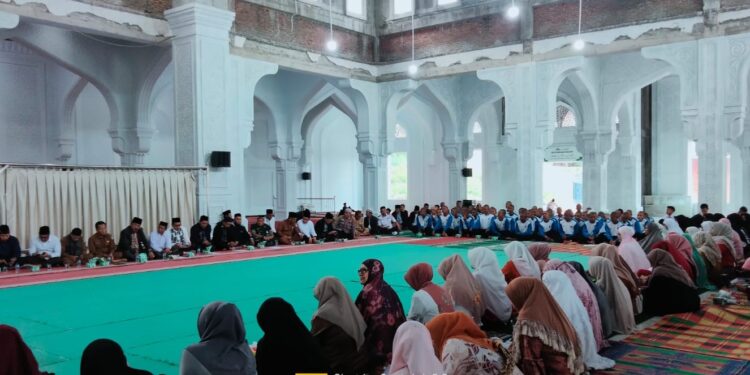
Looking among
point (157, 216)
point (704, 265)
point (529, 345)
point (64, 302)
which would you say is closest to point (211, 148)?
point (157, 216)

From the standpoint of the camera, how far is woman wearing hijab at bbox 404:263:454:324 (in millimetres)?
3354

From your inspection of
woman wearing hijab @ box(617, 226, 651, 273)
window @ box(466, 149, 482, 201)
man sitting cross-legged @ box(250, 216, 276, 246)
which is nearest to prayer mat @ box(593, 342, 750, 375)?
woman wearing hijab @ box(617, 226, 651, 273)

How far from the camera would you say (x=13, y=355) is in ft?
7.07

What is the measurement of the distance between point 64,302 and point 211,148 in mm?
4273

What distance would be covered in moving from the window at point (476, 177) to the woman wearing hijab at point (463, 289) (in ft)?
43.6

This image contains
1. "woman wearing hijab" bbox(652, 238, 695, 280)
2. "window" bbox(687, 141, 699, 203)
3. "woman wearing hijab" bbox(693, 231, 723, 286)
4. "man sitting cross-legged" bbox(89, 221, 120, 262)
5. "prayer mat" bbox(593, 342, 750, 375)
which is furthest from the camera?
"window" bbox(687, 141, 699, 203)

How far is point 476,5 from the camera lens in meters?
11.3

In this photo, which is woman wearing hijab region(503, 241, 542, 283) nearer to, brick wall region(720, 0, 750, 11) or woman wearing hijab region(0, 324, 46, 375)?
woman wearing hijab region(0, 324, 46, 375)

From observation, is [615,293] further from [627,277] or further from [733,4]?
[733,4]

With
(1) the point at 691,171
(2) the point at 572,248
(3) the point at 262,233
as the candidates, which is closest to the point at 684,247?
(2) the point at 572,248

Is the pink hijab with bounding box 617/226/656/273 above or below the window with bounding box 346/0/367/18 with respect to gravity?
below

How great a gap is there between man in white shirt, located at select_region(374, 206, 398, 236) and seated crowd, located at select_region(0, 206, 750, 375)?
661 centimetres

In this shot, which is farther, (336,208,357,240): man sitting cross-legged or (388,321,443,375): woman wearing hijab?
(336,208,357,240): man sitting cross-legged

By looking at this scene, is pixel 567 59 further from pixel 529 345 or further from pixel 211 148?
pixel 529 345
